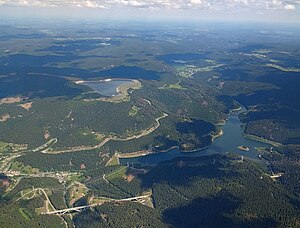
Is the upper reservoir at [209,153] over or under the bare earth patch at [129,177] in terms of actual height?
under

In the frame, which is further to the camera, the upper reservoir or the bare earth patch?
the upper reservoir

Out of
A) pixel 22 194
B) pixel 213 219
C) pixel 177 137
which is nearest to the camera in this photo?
pixel 213 219

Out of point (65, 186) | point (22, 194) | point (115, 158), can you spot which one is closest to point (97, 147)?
point (115, 158)

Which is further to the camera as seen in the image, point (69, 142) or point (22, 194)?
point (69, 142)

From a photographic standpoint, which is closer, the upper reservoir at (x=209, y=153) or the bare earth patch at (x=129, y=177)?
the bare earth patch at (x=129, y=177)

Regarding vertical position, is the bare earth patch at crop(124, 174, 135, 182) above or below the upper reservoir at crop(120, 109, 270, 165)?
above

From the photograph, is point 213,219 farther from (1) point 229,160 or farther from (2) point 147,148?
(2) point 147,148

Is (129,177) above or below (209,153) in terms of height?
above

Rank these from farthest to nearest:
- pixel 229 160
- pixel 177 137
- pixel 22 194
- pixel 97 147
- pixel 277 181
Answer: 1. pixel 177 137
2. pixel 97 147
3. pixel 229 160
4. pixel 277 181
5. pixel 22 194

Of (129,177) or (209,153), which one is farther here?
(209,153)

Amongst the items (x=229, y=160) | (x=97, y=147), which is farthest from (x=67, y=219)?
(x=229, y=160)
